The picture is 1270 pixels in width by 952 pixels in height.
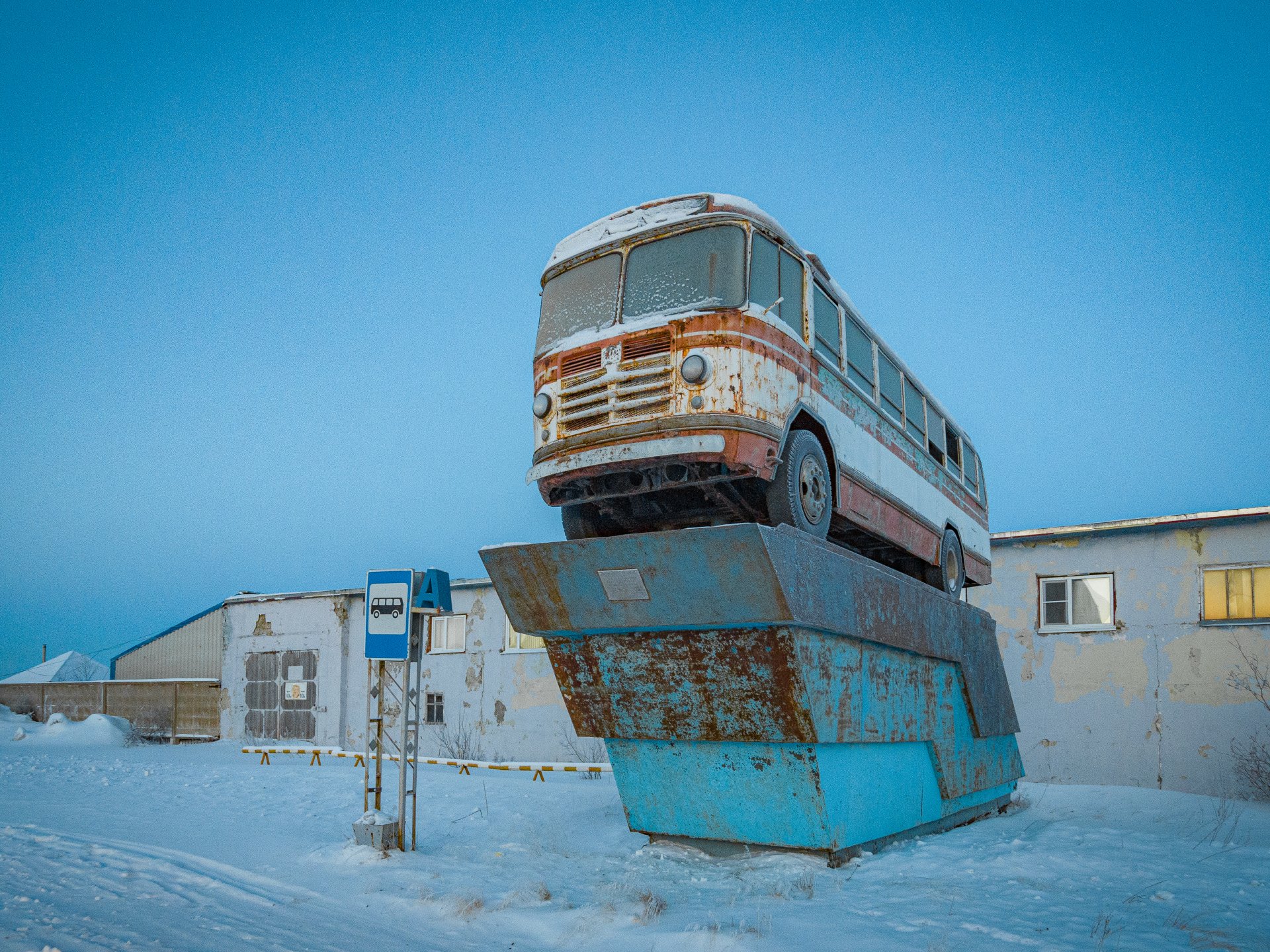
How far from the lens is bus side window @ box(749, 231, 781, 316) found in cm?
681

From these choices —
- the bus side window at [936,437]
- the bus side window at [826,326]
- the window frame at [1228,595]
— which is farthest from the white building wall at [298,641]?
the bus side window at [826,326]

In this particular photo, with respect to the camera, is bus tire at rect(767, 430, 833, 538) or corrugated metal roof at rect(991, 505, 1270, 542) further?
corrugated metal roof at rect(991, 505, 1270, 542)

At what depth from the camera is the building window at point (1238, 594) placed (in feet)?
49.2

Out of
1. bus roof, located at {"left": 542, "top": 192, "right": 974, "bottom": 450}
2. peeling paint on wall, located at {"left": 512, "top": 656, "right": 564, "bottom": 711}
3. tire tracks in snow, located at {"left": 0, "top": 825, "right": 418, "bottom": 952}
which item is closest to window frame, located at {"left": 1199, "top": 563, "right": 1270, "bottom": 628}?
bus roof, located at {"left": 542, "top": 192, "right": 974, "bottom": 450}

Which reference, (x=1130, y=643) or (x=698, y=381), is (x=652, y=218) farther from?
(x=1130, y=643)

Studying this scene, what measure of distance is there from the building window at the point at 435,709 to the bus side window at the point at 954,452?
14.6 m

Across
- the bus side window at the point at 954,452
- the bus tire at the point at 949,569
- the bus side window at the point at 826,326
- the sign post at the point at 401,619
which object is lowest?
the sign post at the point at 401,619

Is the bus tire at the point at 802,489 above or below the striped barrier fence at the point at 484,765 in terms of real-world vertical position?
above

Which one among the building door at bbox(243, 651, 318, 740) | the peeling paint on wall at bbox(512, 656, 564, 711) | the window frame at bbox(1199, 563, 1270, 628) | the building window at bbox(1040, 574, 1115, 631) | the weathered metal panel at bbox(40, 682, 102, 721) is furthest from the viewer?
the weathered metal panel at bbox(40, 682, 102, 721)

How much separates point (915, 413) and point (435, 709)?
15.9m

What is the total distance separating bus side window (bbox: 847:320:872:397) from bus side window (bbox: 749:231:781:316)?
1.44 metres

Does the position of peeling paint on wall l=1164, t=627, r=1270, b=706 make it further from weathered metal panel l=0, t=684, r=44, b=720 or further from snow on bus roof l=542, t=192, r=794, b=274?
weathered metal panel l=0, t=684, r=44, b=720

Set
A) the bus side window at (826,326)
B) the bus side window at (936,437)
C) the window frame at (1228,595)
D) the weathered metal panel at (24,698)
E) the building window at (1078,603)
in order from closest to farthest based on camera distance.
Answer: the bus side window at (826,326) < the bus side window at (936,437) < the window frame at (1228,595) < the building window at (1078,603) < the weathered metal panel at (24,698)

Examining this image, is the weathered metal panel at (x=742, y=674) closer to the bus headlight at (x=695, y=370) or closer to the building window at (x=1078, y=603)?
the bus headlight at (x=695, y=370)
